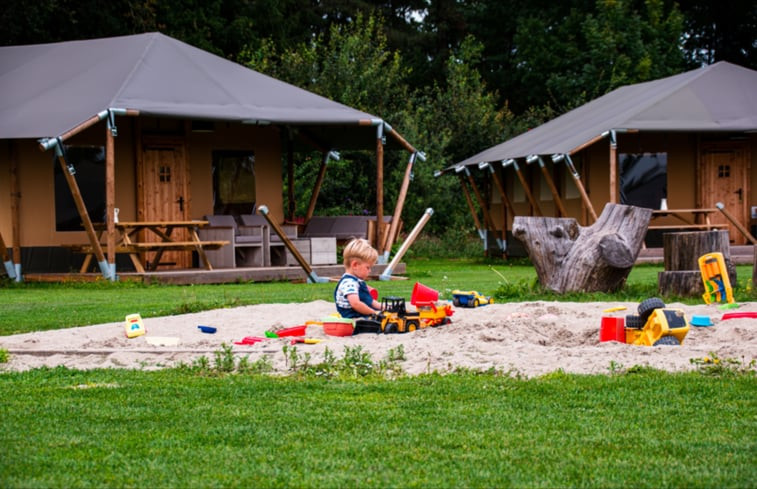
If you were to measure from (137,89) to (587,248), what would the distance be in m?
9.75

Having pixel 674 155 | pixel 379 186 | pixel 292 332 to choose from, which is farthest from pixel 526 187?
pixel 292 332

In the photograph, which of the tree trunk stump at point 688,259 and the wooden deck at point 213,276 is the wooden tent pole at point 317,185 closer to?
the wooden deck at point 213,276

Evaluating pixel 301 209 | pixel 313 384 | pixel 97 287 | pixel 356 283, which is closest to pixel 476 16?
pixel 301 209

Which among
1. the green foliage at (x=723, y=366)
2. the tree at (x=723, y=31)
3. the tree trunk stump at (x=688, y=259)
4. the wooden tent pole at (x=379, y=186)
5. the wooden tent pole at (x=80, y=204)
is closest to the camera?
the green foliage at (x=723, y=366)

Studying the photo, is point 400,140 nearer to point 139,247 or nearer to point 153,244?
point 153,244

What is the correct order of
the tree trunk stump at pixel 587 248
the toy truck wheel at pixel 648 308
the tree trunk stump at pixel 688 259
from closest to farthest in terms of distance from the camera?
the toy truck wheel at pixel 648 308
the tree trunk stump at pixel 688 259
the tree trunk stump at pixel 587 248

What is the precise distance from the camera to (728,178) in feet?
79.7

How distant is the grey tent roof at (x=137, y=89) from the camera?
18516 mm

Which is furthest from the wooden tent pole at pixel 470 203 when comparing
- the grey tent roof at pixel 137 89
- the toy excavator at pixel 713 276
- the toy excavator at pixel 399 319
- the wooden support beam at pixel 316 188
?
the toy excavator at pixel 399 319

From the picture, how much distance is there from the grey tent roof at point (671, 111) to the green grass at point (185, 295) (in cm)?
339

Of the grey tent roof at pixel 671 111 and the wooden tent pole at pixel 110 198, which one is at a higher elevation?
the grey tent roof at pixel 671 111

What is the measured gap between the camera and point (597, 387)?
245 inches

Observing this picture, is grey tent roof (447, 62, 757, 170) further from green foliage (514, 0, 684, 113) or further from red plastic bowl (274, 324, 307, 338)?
red plastic bowl (274, 324, 307, 338)

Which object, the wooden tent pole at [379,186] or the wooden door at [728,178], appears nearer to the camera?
the wooden tent pole at [379,186]
